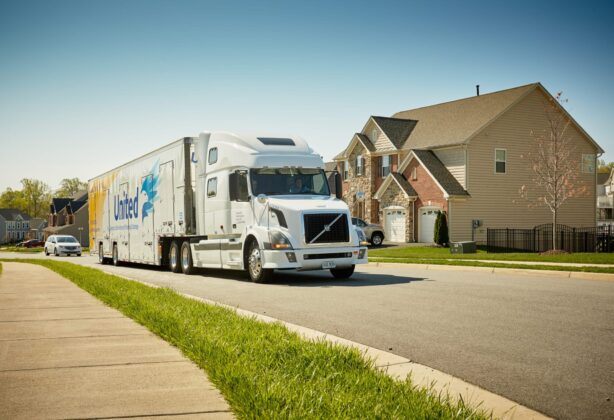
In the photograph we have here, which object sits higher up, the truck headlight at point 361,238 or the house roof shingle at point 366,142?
the house roof shingle at point 366,142

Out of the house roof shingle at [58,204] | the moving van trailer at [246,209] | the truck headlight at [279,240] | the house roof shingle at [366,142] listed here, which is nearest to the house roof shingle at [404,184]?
the house roof shingle at [366,142]

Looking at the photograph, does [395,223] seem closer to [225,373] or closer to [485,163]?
[485,163]

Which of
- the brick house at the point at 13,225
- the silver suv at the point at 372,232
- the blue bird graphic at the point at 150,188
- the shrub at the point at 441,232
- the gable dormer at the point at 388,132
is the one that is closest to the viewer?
the blue bird graphic at the point at 150,188

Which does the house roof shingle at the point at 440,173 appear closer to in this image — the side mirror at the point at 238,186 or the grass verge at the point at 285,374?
the side mirror at the point at 238,186

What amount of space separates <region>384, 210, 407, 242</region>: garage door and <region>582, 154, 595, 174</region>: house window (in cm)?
1250

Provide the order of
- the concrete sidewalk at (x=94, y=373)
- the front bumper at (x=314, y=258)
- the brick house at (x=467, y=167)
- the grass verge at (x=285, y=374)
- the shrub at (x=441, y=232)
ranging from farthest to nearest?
the brick house at (x=467, y=167)
the shrub at (x=441, y=232)
the front bumper at (x=314, y=258)
the concrete sidewalk at (x=94, y=373)
the grass verge at (x=285, y=374)

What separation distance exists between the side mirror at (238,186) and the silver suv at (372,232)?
20.6m

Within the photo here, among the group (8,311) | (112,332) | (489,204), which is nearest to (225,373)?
(112,332)

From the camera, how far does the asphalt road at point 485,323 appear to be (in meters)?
5.20

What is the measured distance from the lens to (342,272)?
16.1m

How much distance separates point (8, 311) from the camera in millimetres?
9445

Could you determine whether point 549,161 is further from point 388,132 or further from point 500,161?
point 388,132

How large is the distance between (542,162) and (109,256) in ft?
78.2

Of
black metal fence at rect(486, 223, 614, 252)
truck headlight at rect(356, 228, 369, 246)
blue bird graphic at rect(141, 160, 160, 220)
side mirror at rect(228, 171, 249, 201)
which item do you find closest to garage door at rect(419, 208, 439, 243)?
black metal fence at rect(486, 223, 614, 252)
